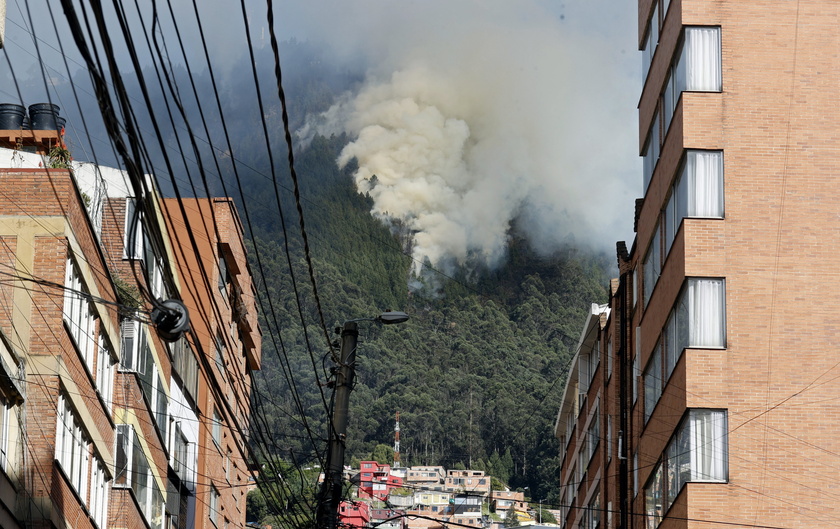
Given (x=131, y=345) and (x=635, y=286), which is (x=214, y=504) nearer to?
(x=131, y=345)

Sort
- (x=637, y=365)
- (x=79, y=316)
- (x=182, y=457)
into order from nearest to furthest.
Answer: (x=79, y=316) → (x=637, y=365) → (x=182, y=457)

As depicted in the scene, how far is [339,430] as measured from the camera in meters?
24.8

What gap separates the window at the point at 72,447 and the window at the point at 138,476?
3311mm

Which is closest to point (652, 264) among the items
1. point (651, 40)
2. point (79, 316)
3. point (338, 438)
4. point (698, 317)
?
point (698, 317)

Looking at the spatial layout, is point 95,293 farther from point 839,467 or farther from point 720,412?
point 839,467

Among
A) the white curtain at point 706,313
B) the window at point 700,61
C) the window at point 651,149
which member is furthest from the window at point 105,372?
the window at point 651,149

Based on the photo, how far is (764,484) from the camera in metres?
30.5

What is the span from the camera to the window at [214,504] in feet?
175

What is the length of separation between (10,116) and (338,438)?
25.9 meters

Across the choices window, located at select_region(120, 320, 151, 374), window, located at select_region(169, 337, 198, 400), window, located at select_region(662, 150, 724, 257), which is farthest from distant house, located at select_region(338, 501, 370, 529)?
window, located at select_region(662, 150, 724, 257)

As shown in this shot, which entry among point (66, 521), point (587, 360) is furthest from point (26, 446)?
point (587, 360)

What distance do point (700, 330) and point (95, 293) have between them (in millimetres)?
14615

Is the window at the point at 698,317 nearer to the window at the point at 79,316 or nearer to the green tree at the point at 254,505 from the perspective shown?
the window at the point at 79,316

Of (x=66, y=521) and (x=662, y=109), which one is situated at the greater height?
(x=662, y=109)
